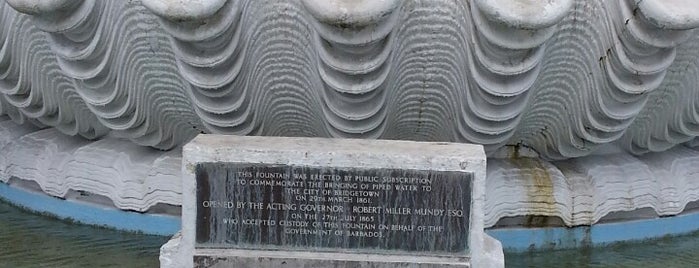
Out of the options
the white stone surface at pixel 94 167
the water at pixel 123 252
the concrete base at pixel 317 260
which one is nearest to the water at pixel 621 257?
the water at pixel 123 252

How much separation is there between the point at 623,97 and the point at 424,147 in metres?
1.04

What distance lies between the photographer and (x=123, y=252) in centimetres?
421

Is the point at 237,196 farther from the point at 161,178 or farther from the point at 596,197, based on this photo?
the point at 596,197

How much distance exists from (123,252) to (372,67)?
1.45m

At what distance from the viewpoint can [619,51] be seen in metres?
3.73

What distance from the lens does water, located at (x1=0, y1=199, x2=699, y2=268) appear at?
13.5 feet

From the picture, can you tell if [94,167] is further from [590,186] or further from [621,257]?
[621,257]

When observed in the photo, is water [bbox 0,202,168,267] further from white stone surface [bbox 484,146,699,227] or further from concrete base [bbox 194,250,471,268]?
white stone surface [bbox 484,146,699,227]

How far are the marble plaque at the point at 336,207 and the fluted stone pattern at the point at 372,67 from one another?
0.52 meters

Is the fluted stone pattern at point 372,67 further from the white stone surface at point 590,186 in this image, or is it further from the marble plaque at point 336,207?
the marble plaque at point 336,207

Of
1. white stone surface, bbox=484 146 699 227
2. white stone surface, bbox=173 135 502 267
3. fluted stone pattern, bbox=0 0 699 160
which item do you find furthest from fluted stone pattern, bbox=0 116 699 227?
white stone surface, bbox=173 135 502 267

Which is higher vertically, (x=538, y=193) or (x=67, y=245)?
(x=538, y=193)

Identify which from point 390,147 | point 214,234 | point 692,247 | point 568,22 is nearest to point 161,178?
point 214,234

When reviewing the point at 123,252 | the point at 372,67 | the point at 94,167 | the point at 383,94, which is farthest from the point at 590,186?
the point at 94,167
